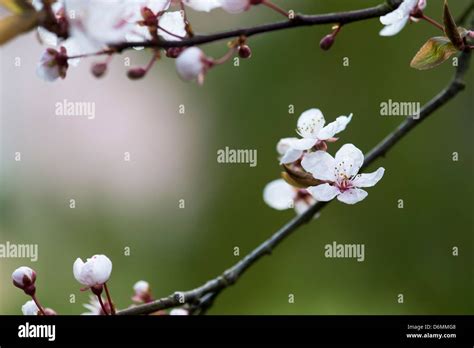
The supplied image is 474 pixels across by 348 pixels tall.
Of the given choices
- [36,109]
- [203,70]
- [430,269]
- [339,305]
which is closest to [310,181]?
[203,70]

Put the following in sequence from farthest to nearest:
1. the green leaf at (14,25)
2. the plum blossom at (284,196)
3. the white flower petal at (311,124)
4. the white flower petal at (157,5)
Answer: the plum blossom at (284,196), the white flower petal at (311,124), the white flower petal at (157,5), the green leaf at (14,25)

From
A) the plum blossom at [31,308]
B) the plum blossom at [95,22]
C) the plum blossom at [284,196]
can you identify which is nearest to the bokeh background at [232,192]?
the plum blossom at [284,196]

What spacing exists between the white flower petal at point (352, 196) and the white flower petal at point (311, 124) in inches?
3.6

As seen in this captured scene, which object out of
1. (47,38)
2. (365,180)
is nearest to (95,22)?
(47,38)

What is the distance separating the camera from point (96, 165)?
270cm

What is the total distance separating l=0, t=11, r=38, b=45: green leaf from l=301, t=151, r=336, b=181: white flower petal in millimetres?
392

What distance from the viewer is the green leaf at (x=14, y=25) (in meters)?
0.68

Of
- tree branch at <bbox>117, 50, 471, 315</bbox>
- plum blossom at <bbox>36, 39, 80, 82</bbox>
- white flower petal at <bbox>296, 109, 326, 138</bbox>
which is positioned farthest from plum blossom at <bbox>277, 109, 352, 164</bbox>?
plum blossom at <bbox>36, 39, 80, 82</bbox>

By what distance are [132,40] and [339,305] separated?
1.87 metres

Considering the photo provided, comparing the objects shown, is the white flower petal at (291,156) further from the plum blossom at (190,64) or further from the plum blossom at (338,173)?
the plum blossom at (190,64)

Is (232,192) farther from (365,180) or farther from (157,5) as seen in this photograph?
(157,5)

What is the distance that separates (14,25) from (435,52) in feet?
1.78
